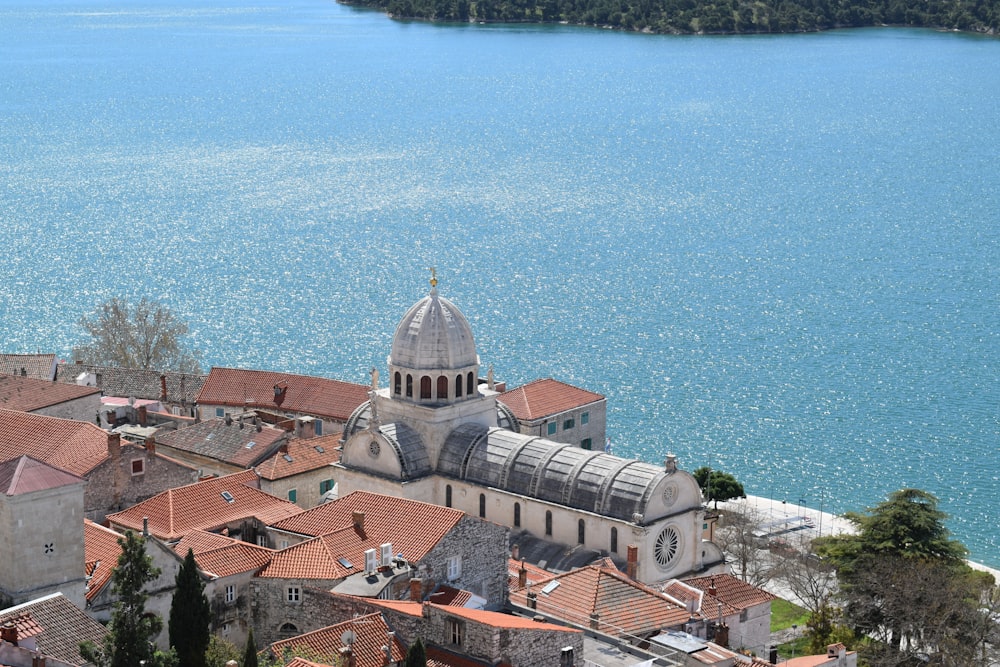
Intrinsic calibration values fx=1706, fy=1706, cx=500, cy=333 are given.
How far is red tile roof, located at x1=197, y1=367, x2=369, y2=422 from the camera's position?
75375 mm

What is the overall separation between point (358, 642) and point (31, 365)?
42292 millimetres

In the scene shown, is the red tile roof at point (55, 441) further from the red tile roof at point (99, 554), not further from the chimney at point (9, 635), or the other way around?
the chimney at point (9, 635)

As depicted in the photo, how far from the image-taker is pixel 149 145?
611 feet

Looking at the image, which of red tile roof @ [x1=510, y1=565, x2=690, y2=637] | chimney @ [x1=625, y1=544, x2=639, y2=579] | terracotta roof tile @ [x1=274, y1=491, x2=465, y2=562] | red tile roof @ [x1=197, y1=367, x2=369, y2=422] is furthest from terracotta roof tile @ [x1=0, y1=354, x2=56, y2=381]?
red tile roof @ [x1=510, y1=565, x2=690, y2=637]

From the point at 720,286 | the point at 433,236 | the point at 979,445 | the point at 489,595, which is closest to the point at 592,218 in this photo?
the point at 433,236

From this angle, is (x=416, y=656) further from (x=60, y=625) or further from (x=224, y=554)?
(x=224, y=554)

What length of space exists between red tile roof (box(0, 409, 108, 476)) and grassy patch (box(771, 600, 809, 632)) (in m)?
24.7

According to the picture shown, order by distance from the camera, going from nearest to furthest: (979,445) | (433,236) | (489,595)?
(489,595) < (979,445) < (433,236)

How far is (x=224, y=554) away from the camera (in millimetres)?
49781

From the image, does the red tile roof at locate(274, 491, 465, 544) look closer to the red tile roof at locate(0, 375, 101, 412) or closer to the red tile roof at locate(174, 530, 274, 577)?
the red tile roof at locate(174, 530, 274, 577)

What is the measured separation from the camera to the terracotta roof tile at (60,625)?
134 feet

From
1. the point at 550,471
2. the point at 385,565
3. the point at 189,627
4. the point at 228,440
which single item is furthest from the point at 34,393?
the point at 189,627

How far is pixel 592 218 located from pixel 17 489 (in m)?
105

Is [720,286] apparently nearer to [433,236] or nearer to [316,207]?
[433,236]
